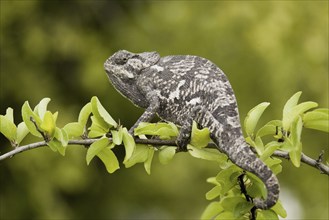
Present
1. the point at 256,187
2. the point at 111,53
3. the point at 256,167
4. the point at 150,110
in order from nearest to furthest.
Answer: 1. the point at 256,167
2. the point at 256,187
3. the point at 150,110
4. the point at 111,53

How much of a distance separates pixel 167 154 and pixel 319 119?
42 centimetres

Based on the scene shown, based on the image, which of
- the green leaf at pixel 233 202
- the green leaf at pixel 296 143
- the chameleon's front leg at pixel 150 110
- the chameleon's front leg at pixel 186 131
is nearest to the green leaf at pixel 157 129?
the chameleon's front leg at pixel 186 131

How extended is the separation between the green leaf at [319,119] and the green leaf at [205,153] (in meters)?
0.26

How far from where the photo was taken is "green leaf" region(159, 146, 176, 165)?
7.52ft

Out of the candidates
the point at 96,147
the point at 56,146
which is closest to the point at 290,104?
the point at 96,147

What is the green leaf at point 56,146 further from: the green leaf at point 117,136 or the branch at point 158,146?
the green leaf at point 117,136

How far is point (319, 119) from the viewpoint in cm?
214

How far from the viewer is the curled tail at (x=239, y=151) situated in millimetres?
1937

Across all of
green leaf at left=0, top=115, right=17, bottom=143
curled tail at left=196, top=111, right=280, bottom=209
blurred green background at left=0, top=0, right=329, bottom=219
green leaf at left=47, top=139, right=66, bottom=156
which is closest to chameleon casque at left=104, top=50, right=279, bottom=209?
curled tail at left=196, top=111, right=280, bottom=209

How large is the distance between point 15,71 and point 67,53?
1.84ft

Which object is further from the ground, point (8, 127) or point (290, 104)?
point (290, 104)

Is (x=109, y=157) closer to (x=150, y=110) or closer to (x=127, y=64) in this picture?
(x=150, y=110)

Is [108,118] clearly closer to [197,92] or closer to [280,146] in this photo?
[197,92]

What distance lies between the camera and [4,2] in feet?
24.9
